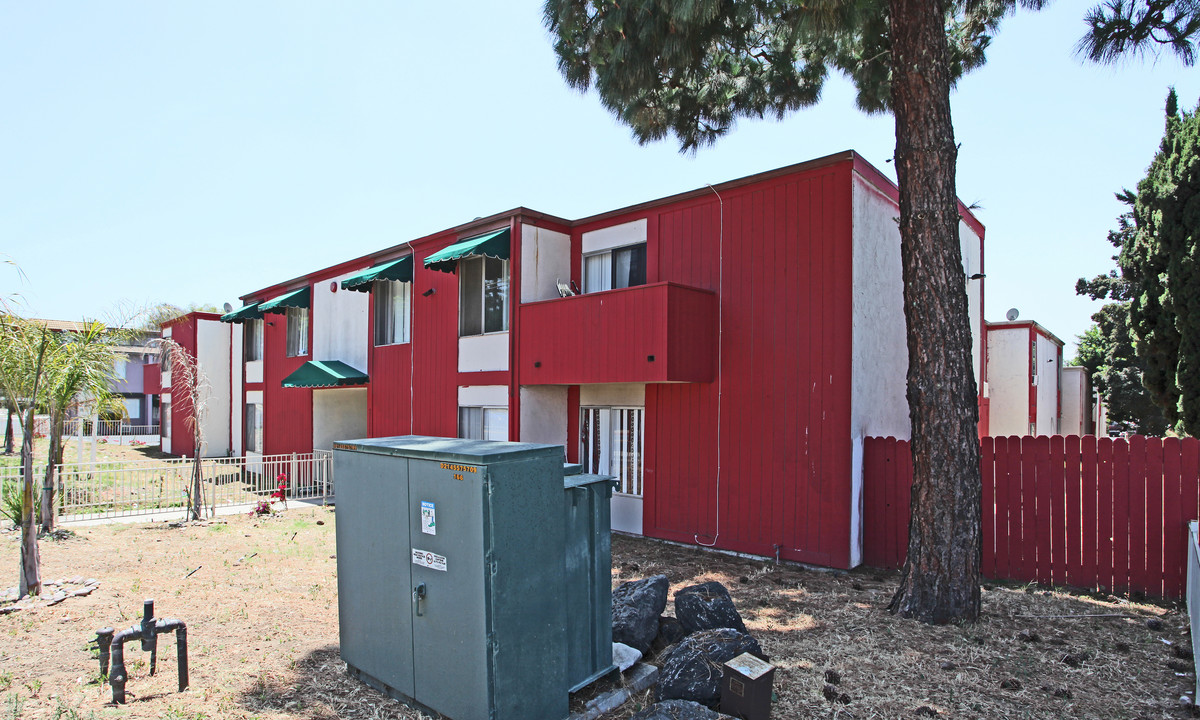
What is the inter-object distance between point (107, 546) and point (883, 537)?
1127 centimetres

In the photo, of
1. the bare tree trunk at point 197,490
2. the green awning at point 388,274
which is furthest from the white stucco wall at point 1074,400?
the bare tree trunk at point 197,490

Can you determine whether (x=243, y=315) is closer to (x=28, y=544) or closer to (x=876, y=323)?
(x=28, y=544)

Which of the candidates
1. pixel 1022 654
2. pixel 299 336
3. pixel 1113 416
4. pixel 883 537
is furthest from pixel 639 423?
pixel 1113 416

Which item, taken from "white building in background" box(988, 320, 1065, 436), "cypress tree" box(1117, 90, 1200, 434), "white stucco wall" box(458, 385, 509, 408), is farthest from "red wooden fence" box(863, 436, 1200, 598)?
"white building in background" box(988, 320, 1065, 436)

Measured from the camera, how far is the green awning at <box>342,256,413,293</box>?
47.2ft

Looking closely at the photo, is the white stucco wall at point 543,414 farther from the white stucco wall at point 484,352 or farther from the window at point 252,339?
the window at point 252,339

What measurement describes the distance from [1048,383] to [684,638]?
2085cm

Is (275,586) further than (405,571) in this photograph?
Yes

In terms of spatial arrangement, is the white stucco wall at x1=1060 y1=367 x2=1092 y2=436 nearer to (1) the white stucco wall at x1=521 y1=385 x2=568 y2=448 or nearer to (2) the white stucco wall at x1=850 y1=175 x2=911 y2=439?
(2) the white stucco wall at x1=850 y1=175 x2=911 y2=439

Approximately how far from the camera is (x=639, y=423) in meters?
11.4

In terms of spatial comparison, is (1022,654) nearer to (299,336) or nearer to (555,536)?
(555,536)

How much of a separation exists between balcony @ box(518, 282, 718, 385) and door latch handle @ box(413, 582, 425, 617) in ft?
19.2

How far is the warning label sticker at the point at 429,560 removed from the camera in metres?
4.20

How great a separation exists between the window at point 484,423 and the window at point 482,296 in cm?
156
